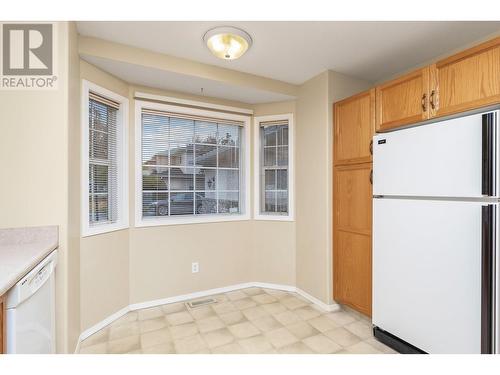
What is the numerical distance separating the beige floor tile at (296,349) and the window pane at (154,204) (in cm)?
182

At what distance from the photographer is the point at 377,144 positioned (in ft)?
7.02

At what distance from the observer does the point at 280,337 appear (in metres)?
2.23

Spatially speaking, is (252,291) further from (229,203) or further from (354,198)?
(354,198)

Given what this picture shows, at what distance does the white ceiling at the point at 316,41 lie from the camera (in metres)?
1.97

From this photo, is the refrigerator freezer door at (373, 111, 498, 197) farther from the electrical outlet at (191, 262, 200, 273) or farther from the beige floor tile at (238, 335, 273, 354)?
the electrical outlet at (191, 262, 200, 273)

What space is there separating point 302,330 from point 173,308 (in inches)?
54.0

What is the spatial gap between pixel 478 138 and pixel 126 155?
2872mm

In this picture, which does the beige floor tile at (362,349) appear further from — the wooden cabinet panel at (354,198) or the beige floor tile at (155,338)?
the beige floor tile at (155,338)

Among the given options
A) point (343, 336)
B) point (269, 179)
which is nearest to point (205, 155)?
point (269, 179)

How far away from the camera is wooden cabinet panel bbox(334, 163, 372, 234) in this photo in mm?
2359

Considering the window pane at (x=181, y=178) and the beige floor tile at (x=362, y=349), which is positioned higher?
the window pane at (x=181, y=178)

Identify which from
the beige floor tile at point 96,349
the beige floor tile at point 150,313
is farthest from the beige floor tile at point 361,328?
the beige floor tile at point 96,349

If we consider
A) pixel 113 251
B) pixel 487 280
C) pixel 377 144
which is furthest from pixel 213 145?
pixel 487 280
